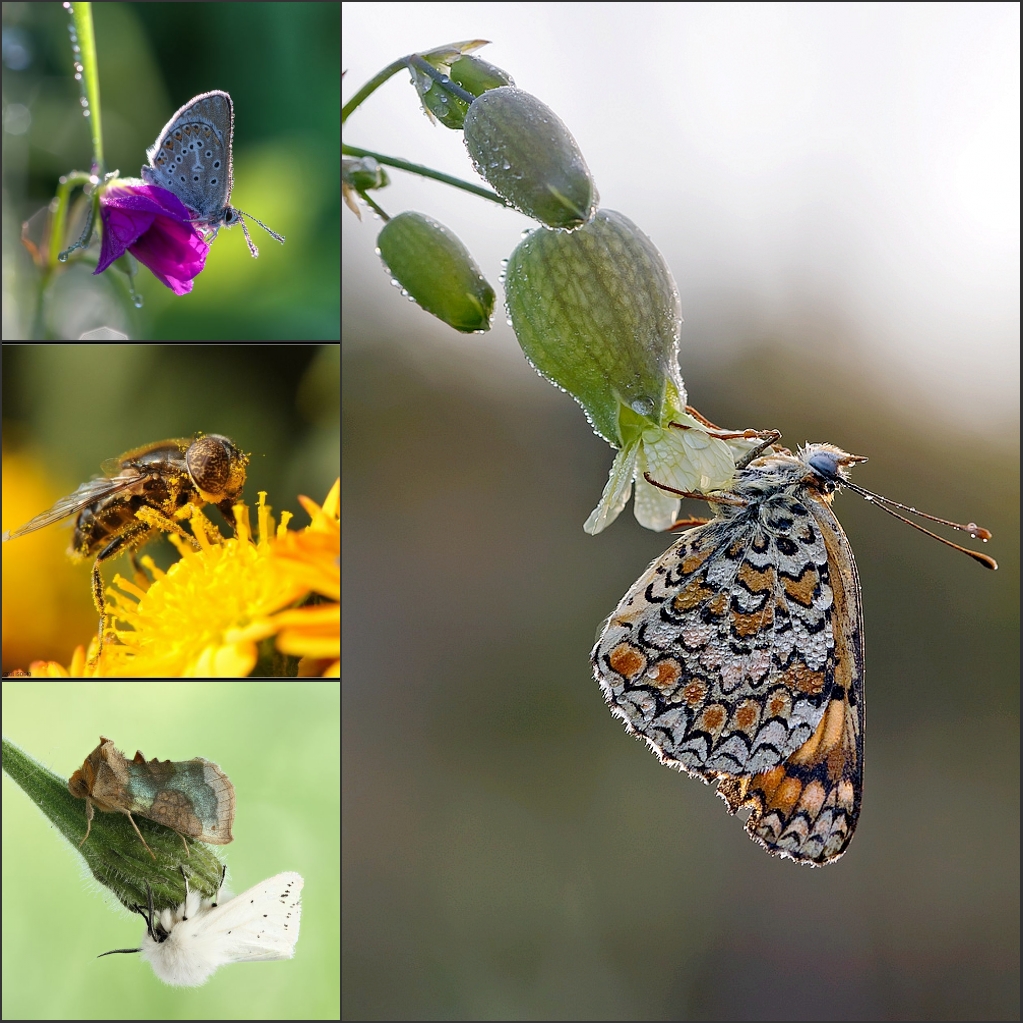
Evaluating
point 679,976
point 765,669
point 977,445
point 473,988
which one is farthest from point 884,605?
point 765,669

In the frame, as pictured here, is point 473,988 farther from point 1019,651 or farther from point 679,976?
point 1019,651

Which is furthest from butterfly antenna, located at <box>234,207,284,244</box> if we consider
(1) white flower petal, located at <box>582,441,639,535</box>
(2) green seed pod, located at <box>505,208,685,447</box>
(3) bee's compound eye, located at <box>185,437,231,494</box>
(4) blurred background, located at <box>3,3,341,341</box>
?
(1) white flower petal, located at <box>582,441,639,535</box>

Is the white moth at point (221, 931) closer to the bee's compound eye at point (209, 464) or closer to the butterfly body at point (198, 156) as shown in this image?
the bee's compound eye at point (209, 464)

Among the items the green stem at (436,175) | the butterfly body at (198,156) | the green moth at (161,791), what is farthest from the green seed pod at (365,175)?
the green moth at (161,791)

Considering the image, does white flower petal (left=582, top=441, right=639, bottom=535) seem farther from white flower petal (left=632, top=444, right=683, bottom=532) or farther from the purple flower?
the purple flower

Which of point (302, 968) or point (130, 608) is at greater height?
point (130, 608)

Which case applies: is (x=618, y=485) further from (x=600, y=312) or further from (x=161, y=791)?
(x=161, y=791)
